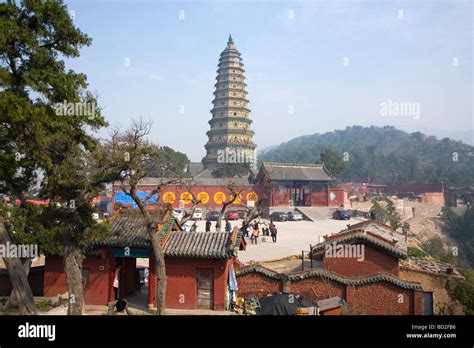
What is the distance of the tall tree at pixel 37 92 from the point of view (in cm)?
807

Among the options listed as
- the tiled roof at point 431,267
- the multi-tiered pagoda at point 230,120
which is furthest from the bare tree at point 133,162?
the multi-tiered pagoda at point 230,120

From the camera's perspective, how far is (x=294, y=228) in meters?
31.7

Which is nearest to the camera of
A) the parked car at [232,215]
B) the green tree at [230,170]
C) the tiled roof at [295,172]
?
the parked car at [232,215]

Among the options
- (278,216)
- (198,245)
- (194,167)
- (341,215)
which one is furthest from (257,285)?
(194,167)

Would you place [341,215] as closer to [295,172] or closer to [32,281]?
[295,172]

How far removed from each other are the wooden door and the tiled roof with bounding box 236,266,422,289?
2071 mm

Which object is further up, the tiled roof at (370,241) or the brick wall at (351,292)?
the tiled roof at (370,241)

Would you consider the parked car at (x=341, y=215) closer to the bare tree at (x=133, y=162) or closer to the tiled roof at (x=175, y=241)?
the tiled roof at (x=175, y=241)

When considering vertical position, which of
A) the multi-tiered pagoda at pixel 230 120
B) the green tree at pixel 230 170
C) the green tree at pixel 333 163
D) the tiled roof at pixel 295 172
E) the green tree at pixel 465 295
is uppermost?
the multi-tiered pagoda at pixel 230 120

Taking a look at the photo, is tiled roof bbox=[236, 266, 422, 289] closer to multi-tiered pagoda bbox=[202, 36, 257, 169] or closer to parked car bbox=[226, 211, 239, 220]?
parked car bbox=[226, 211, 239, 220]

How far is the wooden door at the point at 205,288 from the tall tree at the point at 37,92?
532 cm
